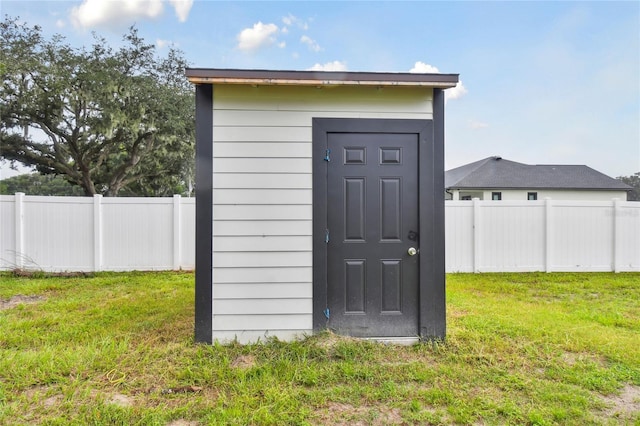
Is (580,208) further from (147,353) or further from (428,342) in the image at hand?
(147,353)

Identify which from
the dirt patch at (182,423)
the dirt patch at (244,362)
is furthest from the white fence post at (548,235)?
the dirt patch at (182,423)

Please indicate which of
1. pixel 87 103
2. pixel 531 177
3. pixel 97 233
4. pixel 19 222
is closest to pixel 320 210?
pixel 97 233

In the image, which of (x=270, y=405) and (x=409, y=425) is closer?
(x=409, y=425)

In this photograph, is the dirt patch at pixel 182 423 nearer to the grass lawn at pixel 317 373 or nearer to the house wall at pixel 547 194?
the grass lawn at pixel 317 373

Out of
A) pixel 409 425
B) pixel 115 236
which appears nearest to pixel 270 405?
pixel 409 425

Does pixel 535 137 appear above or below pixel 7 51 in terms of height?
below

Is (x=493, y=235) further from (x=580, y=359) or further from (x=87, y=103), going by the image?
(x=87, y=103)

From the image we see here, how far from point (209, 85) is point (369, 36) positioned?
5421 millimetres

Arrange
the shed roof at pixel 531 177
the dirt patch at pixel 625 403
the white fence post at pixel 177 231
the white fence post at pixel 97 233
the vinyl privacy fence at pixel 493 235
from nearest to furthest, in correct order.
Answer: the dirt patch at pixel 625 403, the white fence post at pixel 97 233, the vinyl privacy fence at pixel 493 235, the white fence post at pixel 177 231, the shed roof at pixel 531 177

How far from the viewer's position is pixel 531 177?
57.2 feet

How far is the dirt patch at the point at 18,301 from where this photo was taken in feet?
14.0

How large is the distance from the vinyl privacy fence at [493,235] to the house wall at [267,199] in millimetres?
3907

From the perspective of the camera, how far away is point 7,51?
29.6 ft

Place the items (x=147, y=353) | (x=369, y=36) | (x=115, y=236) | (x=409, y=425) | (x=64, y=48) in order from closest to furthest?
(x=409, y=425) < (x=147, y=353) < (x=115, y=236) < (x=369, y=36) < (x=64, y=48)
